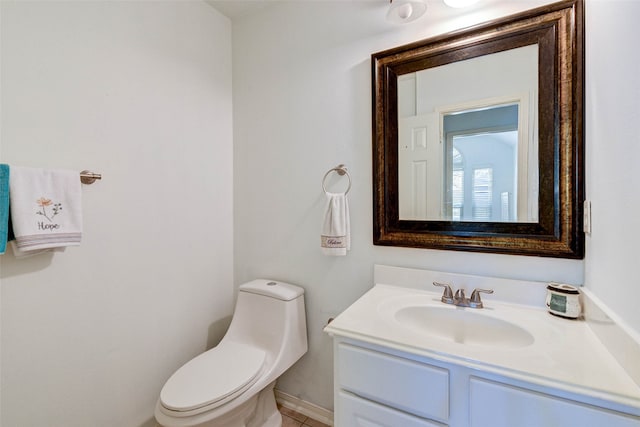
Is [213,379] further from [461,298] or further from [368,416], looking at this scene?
[461,298]

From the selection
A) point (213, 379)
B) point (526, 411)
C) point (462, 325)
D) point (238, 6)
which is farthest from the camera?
point (238, 6)

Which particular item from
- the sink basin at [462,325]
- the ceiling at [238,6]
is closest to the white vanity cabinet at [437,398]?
the sink basin at [462,325]

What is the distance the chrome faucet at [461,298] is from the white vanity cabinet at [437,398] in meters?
0.39

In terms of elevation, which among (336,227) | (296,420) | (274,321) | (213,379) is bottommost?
(296,420)

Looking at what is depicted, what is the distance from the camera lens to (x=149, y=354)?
1.36 m

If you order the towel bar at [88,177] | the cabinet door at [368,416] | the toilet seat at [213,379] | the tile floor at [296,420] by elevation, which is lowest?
the tile floor at [296,420]

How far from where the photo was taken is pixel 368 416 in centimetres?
84

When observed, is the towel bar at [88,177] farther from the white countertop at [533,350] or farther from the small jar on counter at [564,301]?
the small jar on counter at [564,301]

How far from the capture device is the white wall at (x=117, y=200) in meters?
0.97

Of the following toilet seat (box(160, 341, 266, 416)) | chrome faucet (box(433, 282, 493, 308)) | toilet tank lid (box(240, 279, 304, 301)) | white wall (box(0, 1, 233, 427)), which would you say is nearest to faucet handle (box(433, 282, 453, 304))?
chrome faucet (box(433, 282, 493, 308))

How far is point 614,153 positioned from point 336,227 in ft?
3.14

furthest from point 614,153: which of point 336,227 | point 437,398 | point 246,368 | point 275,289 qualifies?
point 246,368

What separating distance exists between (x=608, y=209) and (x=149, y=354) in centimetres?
191

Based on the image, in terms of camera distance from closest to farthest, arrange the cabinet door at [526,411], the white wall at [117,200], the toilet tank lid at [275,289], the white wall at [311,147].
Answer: the cabinet door at [526,411], the white wall at [117,200], the white wall at [311,147], the toilet tank lid at [275,289]
